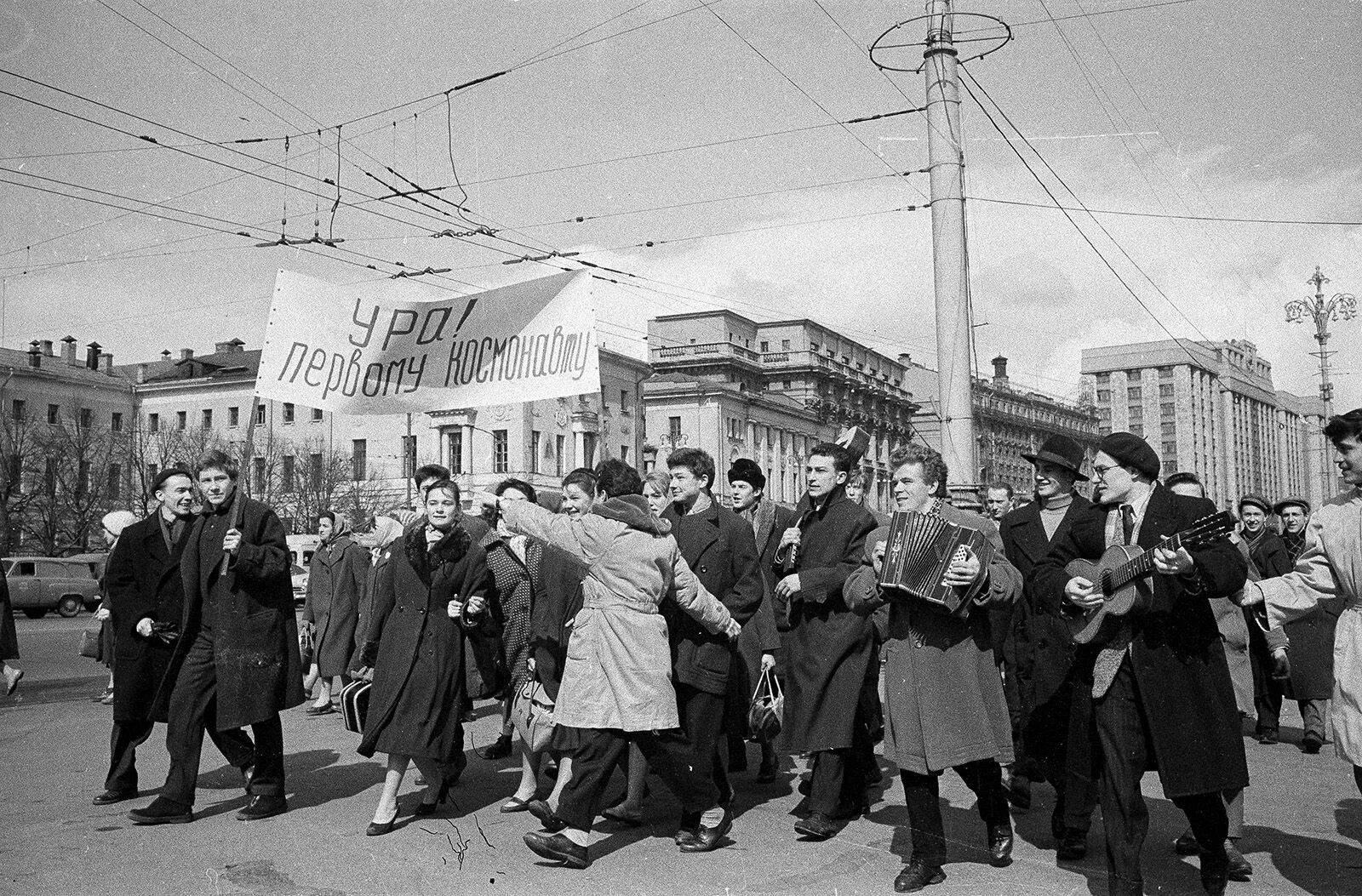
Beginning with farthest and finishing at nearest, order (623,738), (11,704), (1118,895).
→ (11,704) → (623,738) → (1118,895)

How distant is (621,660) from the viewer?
5.68 metres

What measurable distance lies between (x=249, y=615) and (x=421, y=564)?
112 cm

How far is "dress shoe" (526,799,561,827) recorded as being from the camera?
566 centimetres

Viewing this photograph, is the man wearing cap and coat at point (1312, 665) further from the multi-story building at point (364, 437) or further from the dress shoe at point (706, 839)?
the multi-story building at point (364, 437)

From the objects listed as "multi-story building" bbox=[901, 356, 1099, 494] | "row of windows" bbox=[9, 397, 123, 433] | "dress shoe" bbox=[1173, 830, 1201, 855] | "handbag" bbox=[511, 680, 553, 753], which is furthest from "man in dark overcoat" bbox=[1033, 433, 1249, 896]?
"multi-story building" bbox=[901, 356, 1099, 494]

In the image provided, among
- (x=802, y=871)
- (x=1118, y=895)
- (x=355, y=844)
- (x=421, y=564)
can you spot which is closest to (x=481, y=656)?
(x=421, y=564)

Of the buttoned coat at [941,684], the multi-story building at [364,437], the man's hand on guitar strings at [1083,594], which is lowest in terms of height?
the buttoned coat at [941,684]

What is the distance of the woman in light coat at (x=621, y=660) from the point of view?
5590mm

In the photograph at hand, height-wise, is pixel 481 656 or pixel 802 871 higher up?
pixel 481 656

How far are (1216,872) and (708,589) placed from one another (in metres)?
2.76

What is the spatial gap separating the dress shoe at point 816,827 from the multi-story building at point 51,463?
47.9 meters

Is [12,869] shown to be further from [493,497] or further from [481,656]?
[493,497]

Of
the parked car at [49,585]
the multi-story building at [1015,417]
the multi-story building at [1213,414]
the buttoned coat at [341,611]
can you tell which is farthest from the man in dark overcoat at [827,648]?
the multi-story building at [1015,417]

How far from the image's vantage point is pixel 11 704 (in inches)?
479
